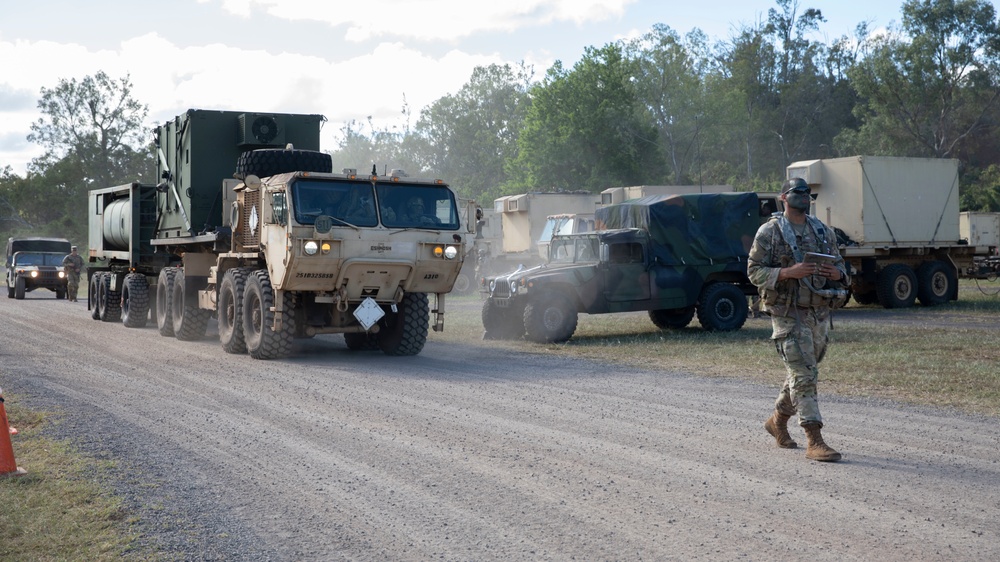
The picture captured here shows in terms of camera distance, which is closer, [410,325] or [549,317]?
[410,325]

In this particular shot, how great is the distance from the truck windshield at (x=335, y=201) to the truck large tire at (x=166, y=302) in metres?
5.74

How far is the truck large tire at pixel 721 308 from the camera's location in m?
17.7

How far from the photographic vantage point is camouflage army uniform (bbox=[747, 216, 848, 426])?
7129 millimetres

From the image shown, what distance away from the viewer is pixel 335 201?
45.5 feet

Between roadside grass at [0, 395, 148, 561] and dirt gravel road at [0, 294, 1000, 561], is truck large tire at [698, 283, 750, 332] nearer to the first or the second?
dirt gravel road at [0, 294, 1000, 561]

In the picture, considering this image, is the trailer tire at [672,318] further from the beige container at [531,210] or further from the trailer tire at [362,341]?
the beige container at [531,210]

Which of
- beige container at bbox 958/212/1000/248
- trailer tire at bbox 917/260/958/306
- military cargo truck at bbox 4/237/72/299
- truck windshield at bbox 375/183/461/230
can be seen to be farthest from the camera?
beige container at bbox 958/212/1000/248

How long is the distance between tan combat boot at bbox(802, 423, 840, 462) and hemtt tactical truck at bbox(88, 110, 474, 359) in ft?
25.8

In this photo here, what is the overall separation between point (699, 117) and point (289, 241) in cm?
5831

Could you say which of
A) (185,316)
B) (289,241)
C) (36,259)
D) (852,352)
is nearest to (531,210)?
(185,316)

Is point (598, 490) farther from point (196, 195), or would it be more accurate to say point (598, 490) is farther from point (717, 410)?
point (196, 195)

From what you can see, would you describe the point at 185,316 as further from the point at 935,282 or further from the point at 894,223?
the point at 935,282

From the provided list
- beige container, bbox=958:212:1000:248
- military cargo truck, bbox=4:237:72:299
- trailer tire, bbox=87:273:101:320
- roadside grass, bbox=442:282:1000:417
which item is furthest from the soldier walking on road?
beige container, bbox=958:212:1000:248

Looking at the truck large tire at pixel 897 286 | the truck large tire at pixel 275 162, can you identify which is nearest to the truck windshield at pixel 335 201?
the truck large tire at pixel 275 162
